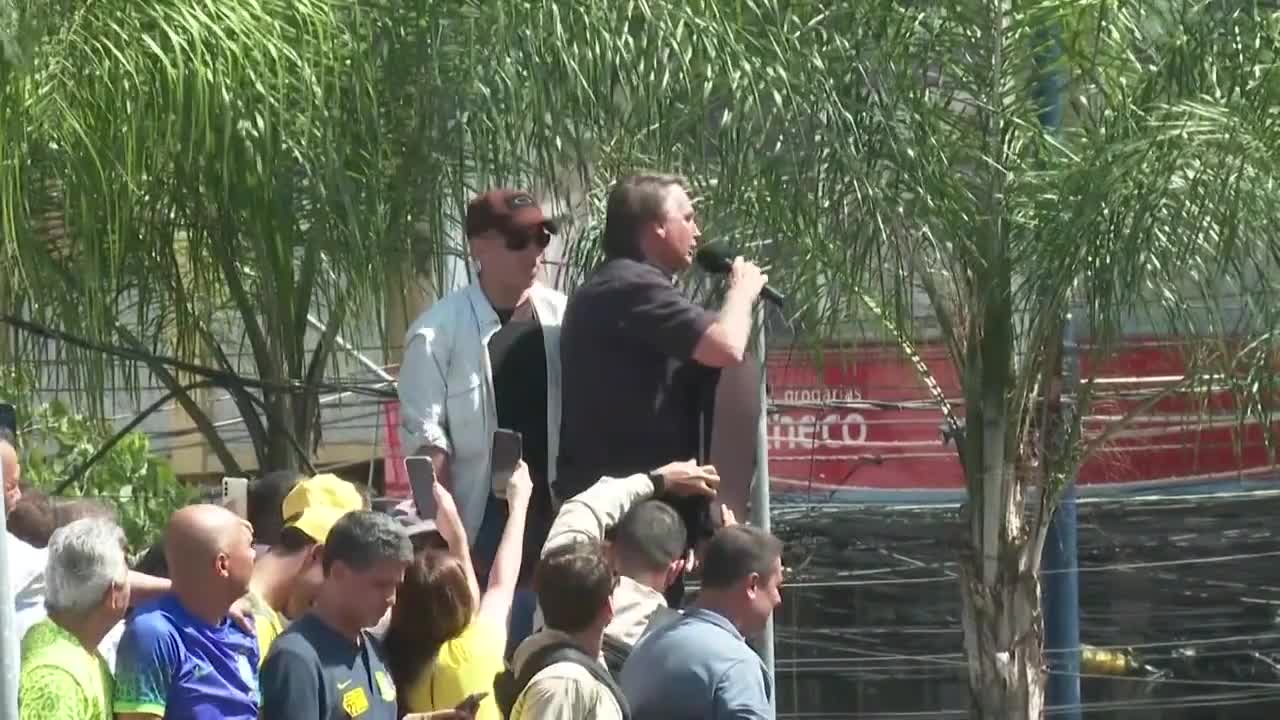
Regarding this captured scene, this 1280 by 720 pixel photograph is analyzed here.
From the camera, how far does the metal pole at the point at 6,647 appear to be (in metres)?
3.70

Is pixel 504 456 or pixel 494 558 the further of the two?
pixel 494 558

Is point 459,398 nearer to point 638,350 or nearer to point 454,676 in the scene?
point 638,350

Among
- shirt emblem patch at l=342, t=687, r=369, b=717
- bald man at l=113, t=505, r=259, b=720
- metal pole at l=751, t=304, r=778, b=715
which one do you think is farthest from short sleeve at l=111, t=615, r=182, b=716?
metal pole at l=751, t=304, r=778, b=715

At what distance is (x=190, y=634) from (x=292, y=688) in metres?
0.25

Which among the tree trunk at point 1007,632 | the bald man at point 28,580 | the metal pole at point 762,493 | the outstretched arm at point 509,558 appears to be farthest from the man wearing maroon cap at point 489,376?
the tree trunk at point 1007,632

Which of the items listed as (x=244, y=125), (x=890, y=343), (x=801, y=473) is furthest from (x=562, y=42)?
(x=801, y=473)

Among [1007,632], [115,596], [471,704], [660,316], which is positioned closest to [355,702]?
[471,704]

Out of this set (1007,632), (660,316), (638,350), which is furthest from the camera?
(1007,632)

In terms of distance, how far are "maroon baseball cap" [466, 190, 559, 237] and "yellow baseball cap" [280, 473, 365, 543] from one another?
85cm

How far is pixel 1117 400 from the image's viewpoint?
9008 millimetres

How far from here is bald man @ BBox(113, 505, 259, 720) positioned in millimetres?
4520

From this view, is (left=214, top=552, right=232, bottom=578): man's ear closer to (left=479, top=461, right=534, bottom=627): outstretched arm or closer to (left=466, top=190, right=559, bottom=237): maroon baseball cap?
(left=479, top=461, right=534, bottom=627): outstretched arm

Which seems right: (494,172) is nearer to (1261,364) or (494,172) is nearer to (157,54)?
(157,54)

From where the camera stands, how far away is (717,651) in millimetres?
4883
